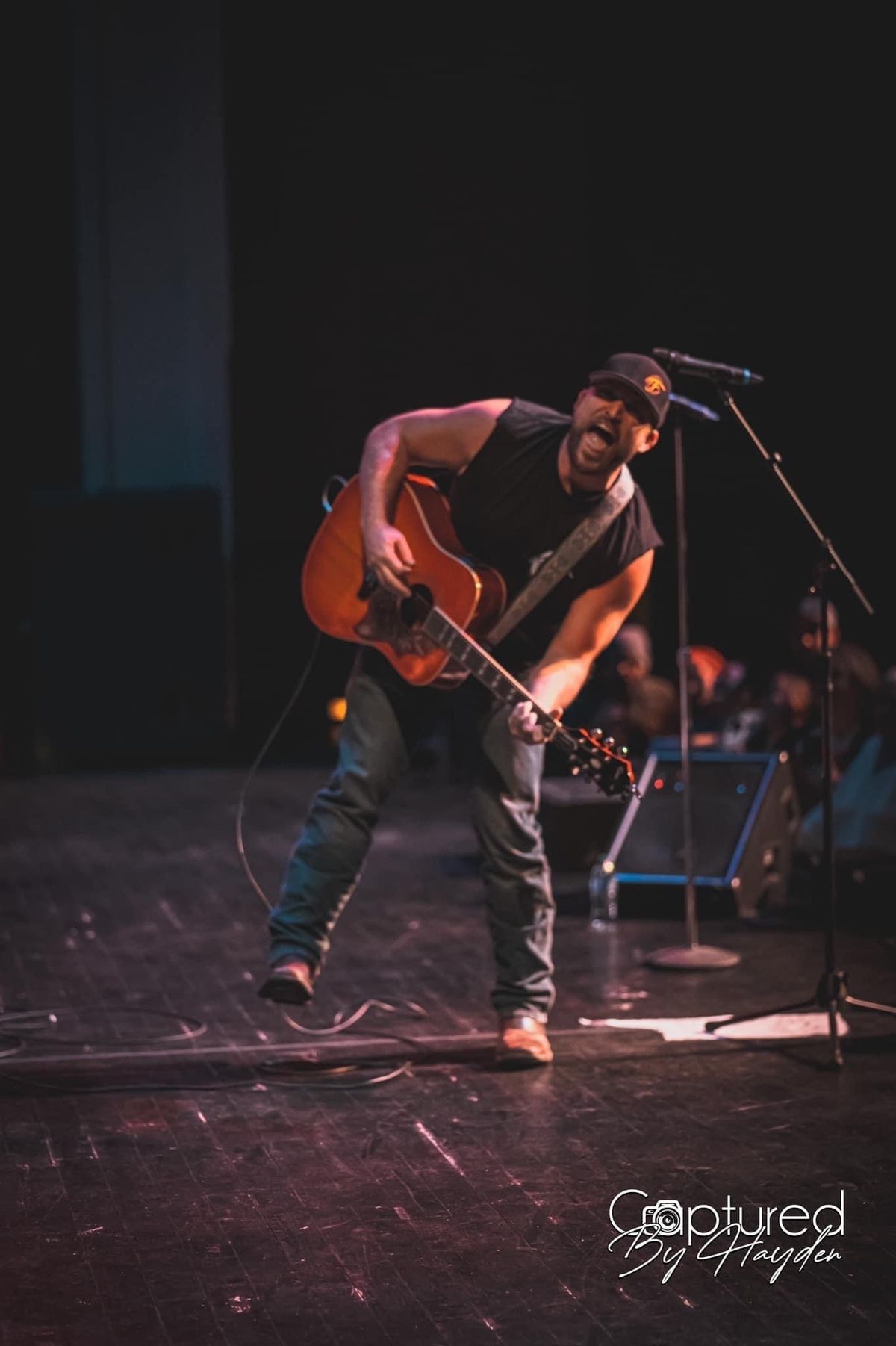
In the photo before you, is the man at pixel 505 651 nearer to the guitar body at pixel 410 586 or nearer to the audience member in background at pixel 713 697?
the guitar body at pixel 410 586

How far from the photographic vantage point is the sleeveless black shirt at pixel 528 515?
4.54 m

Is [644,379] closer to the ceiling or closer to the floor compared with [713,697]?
closer to the ceiling

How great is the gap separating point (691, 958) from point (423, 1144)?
204cm

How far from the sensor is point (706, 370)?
15.9ft

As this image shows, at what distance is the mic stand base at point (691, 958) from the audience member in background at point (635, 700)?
227cm

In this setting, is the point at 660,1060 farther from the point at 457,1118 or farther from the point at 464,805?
the point at 464,805

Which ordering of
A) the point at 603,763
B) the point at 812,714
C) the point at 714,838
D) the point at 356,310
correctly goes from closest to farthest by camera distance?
the point at 603,763, the point at 714,838, the point at 812,714, the point at 356,310

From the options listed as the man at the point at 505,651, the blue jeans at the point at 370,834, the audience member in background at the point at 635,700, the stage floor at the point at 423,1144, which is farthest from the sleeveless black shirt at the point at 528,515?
the audience member in background at the point at 635,700

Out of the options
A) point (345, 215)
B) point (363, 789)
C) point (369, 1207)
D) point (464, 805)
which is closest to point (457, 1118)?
point (369, 1207)

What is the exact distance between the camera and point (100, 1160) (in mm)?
3877

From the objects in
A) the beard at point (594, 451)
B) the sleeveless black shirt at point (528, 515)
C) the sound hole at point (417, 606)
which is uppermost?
the beard at point (594, 451)

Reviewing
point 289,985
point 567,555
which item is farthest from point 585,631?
point 289,985

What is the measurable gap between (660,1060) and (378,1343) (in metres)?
1.84

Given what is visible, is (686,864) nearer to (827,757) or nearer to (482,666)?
(827,757)
